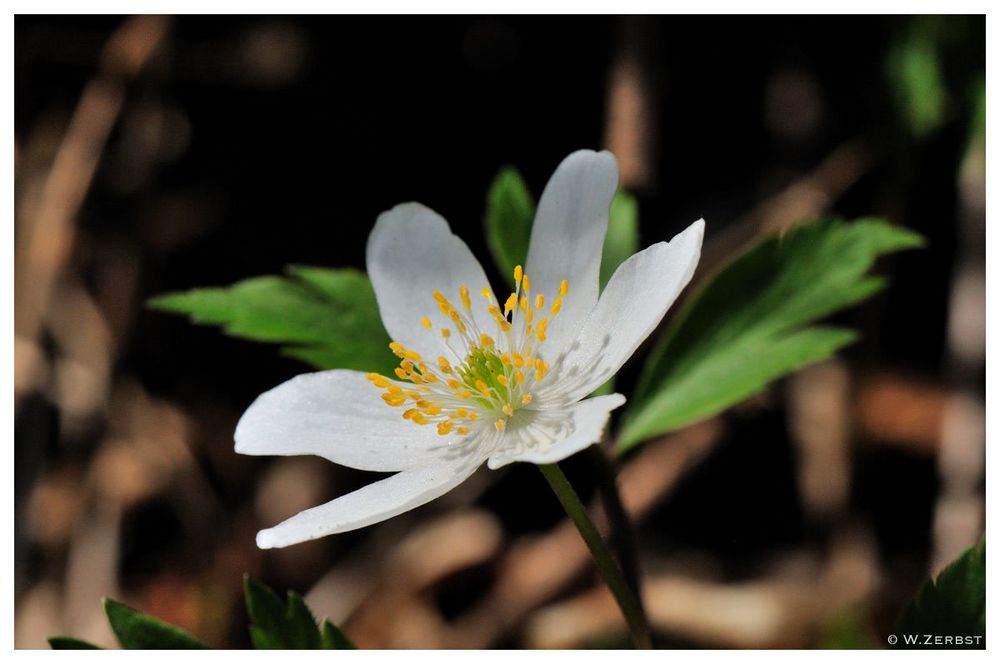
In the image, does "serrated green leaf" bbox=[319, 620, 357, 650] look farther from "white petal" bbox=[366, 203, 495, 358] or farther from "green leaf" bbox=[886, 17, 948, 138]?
"green leaf" bbox=[886, 17, 948, 138]

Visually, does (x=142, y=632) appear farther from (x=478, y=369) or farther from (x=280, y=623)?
(x=478, y=369)

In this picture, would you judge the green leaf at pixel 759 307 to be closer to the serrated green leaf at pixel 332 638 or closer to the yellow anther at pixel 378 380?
the yellow anther at pixel 378 380

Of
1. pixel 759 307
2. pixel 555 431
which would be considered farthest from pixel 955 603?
pixel 555 431

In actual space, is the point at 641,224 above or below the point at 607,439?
above

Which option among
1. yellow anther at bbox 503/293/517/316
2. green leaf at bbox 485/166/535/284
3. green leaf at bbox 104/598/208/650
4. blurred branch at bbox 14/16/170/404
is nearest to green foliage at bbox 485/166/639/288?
green leaf at bbox 485/166/535/284

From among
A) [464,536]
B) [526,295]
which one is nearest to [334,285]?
[526,295]

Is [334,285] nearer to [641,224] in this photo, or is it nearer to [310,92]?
[641,224]

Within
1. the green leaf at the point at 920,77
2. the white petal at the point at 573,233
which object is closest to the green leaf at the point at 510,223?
the white petal at the point at 573,233
